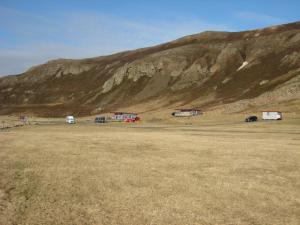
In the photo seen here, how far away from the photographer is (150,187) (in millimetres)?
20766

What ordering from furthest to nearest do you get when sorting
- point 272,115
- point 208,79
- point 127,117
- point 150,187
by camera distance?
point 208,79 → point 127,117 → point 272,115 → point 150,187

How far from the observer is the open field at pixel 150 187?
16.0m

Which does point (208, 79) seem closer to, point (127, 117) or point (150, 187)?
point (127, 117)

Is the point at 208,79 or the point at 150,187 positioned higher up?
the point at 208,79

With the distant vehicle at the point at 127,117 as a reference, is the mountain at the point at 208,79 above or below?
above

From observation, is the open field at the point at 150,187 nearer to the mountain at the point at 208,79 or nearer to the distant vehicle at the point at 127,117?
the distant vehicle at the point at 127,117

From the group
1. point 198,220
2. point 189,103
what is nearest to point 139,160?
point 198,220

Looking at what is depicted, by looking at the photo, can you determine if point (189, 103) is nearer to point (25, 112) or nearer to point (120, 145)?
point (25, 112)

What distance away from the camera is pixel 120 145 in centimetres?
3972

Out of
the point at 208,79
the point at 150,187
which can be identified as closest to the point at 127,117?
the point at 208,79

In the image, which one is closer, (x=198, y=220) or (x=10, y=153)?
(x=198, y=220)

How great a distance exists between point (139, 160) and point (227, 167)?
6274mm

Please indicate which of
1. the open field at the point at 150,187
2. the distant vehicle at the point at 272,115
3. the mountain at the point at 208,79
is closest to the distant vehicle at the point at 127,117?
the mountain at the point at 208,79

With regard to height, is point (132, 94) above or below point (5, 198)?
above
